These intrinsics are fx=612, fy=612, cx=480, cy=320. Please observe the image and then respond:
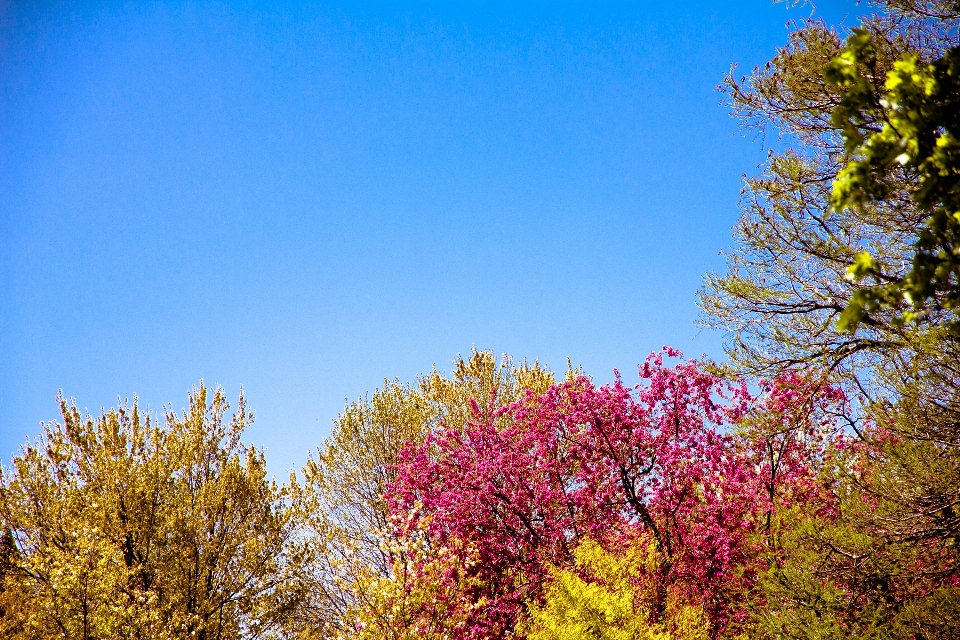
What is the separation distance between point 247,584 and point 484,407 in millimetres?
7933

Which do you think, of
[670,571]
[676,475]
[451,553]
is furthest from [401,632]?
[676,475]

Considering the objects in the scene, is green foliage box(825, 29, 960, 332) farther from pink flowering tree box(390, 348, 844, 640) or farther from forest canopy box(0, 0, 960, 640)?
pink flowering tree box(390, 348, 844, 640)

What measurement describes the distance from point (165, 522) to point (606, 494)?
8538mm

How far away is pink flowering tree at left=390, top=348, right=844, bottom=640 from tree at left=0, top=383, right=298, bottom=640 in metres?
2.95

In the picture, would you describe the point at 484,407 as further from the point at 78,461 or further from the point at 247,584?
the point at 78,461

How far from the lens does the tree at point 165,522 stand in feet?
36.6

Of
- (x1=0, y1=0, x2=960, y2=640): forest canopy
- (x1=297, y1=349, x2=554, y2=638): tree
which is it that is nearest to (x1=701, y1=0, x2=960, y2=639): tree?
(x1=0, y1=0, x2=960, y2=640): forest canopy

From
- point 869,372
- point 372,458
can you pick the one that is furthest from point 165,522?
point 869,372

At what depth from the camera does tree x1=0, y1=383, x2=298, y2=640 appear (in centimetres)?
1114

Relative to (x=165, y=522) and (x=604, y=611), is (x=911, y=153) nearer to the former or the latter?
(x=604, y=611)

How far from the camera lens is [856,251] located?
25.5 feet

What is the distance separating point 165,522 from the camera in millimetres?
11531

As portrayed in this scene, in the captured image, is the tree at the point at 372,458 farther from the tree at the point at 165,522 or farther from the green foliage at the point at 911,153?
the green foliage at the point at 911,153

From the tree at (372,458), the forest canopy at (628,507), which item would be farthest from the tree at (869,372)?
the tree at (372,458)
